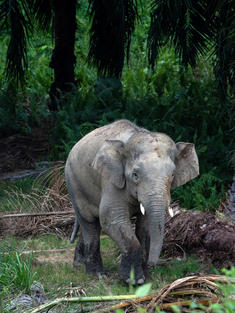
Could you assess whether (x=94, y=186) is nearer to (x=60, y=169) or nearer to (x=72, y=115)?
(x=60, y=169)

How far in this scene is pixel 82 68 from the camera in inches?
696

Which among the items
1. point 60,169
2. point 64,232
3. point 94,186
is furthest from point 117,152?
point 60,169

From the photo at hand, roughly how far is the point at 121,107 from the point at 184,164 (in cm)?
667

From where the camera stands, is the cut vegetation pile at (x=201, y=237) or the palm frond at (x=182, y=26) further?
the palm frond at (x=182, y=26)

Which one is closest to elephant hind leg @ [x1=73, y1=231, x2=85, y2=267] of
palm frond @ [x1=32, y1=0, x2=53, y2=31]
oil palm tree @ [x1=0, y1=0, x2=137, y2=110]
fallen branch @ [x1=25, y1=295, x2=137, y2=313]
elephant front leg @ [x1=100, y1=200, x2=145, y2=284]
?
elephant front leg @ [x1=100, y1=200, x2=145, y2=284]

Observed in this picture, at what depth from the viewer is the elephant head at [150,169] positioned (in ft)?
20.6

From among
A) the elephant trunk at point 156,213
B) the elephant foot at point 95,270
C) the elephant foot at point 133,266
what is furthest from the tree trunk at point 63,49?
the elephant trunk at point 156,213

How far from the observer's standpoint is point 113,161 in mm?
6848

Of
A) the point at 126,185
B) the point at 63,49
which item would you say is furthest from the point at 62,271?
the point at 63,49

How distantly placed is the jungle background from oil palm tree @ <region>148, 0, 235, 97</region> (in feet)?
0.06

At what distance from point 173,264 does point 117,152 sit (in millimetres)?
1695

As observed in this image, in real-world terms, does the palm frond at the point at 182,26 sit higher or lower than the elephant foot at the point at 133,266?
higher

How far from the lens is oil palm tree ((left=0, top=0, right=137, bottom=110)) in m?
12.6

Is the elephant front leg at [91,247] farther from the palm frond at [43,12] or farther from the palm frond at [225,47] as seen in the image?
the palm frond at [43,12]
